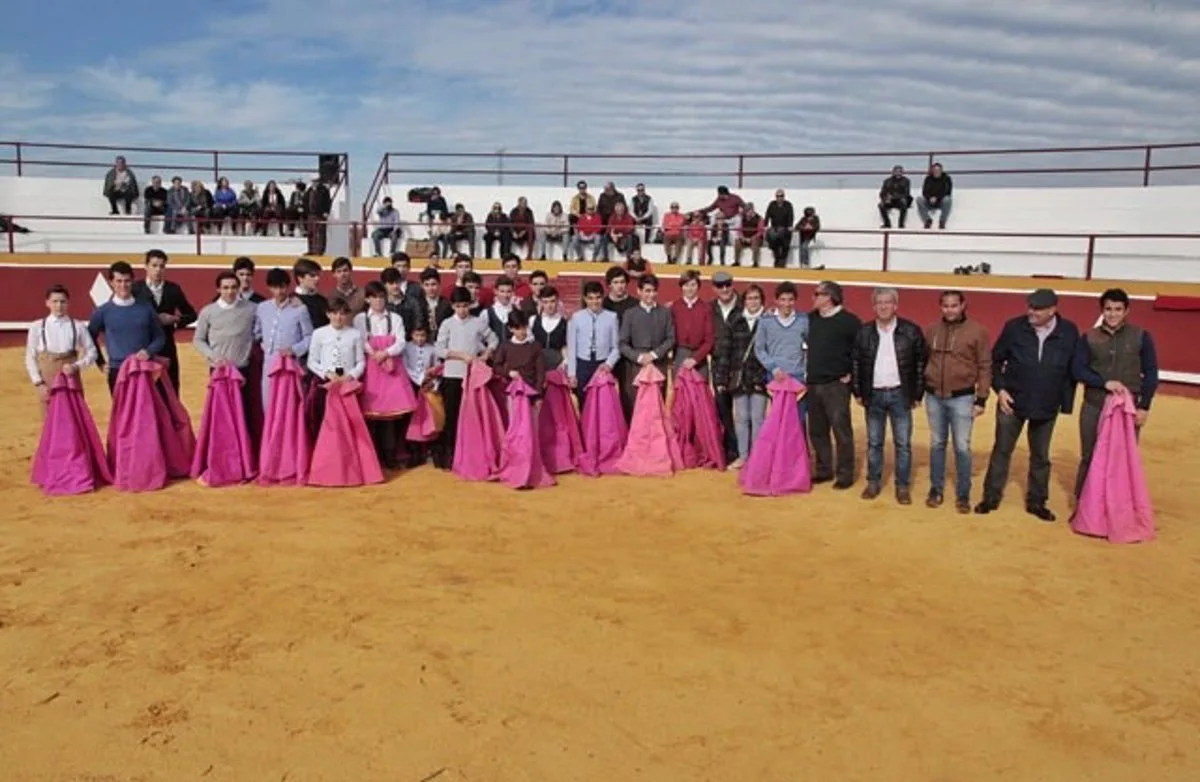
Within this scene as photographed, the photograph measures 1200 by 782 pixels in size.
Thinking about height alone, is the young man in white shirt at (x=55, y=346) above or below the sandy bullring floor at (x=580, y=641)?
above

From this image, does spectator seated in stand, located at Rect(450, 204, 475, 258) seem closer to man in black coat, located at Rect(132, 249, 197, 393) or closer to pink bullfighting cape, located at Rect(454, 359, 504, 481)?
man in black coat, located at Rect(132, 249, 197, 393)

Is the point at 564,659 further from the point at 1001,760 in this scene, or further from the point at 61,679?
the point at 61,679

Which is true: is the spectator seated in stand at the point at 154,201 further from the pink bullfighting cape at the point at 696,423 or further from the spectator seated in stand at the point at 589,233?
the pink bullfighting cape at the point at 696,423

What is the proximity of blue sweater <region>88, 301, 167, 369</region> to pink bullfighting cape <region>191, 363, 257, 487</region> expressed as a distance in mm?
547

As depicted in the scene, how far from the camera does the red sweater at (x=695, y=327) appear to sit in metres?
8.38

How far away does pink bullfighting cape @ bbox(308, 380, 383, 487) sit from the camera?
754 centimetres

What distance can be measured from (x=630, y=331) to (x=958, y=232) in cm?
996

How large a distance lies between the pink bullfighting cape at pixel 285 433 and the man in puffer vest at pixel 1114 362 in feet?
18.5

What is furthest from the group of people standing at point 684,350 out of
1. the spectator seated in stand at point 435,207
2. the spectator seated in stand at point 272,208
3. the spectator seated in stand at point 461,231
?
the spectator seated in stand at point 272,208

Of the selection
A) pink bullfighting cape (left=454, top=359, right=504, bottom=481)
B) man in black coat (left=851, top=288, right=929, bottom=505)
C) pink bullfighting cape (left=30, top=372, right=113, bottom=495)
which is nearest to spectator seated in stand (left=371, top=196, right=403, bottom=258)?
pink bullfighting cape (left=454, top=359, right=504, bottom=481)

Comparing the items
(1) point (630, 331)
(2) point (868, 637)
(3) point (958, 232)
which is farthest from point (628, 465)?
(3) point (958, 232)

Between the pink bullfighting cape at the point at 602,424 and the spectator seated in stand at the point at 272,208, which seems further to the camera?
the spectator seated in stand at the point at 272,208

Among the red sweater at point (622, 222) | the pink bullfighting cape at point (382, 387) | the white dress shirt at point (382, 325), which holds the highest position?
the red sweater at point (622, 222)

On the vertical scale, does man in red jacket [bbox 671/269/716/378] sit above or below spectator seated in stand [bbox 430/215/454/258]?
below
